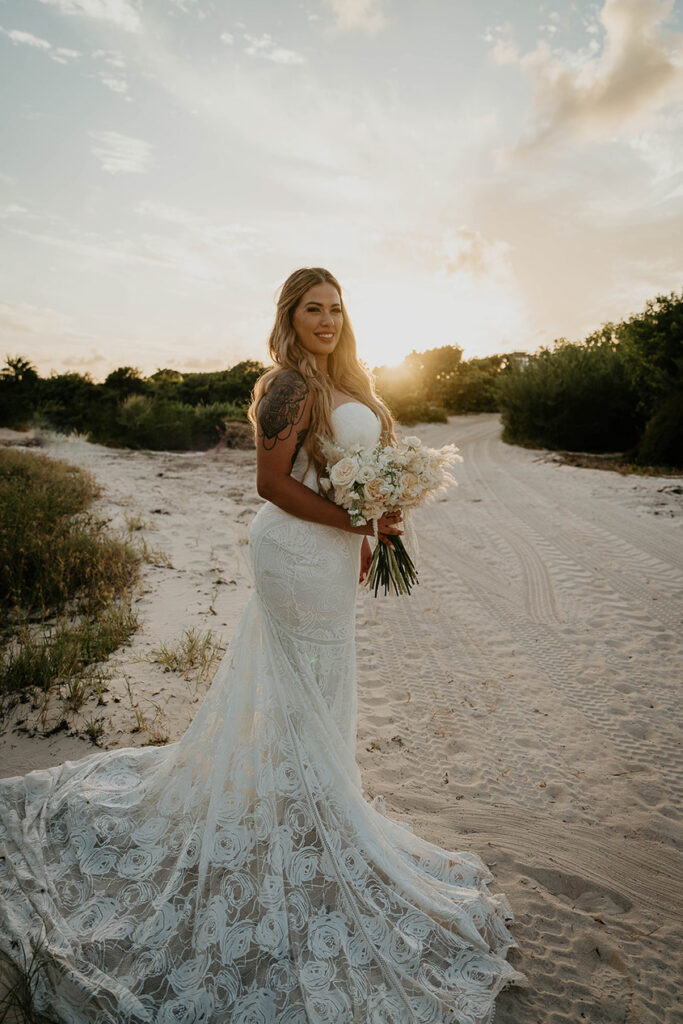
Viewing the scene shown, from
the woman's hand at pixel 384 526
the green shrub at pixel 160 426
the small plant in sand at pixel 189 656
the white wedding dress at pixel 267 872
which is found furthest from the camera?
the green shrub at pixel 160 426

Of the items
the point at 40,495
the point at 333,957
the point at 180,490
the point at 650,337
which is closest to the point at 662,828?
the point at 333,957

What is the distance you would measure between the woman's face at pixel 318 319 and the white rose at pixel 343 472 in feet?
2.40

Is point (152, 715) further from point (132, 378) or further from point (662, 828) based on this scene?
point (132, 378)

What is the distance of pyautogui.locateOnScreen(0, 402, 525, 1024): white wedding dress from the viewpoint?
207cm

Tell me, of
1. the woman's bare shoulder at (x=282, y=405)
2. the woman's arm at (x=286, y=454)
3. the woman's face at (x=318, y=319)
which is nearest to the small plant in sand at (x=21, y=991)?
the woman's arm at (x=286, y=454)

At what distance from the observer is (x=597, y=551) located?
302 inches

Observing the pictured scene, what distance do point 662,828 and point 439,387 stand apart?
30252mm

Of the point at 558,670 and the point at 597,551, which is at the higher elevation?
the point at 597,551

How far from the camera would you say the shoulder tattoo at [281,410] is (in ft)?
8.02

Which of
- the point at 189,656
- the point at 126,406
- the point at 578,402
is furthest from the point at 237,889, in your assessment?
the point at 126,406

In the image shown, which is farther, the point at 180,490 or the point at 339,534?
the point at 180,490

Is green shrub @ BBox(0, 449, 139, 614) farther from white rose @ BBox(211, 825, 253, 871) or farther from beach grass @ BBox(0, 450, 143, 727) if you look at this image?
white rose @ BBox(211, 825, 253, 871)

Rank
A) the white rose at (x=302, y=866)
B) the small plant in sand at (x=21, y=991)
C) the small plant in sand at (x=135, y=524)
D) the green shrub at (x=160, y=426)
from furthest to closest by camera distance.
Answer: the green shrub at (x=160, y=426)
the small plant in sand at (x=135, y=524)
the white rose at (x=302, y=866)
the small plant in sand at (x=21, y=991)

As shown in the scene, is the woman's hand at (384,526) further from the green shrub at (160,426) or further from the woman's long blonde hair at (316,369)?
the green shrub at (160,426)
